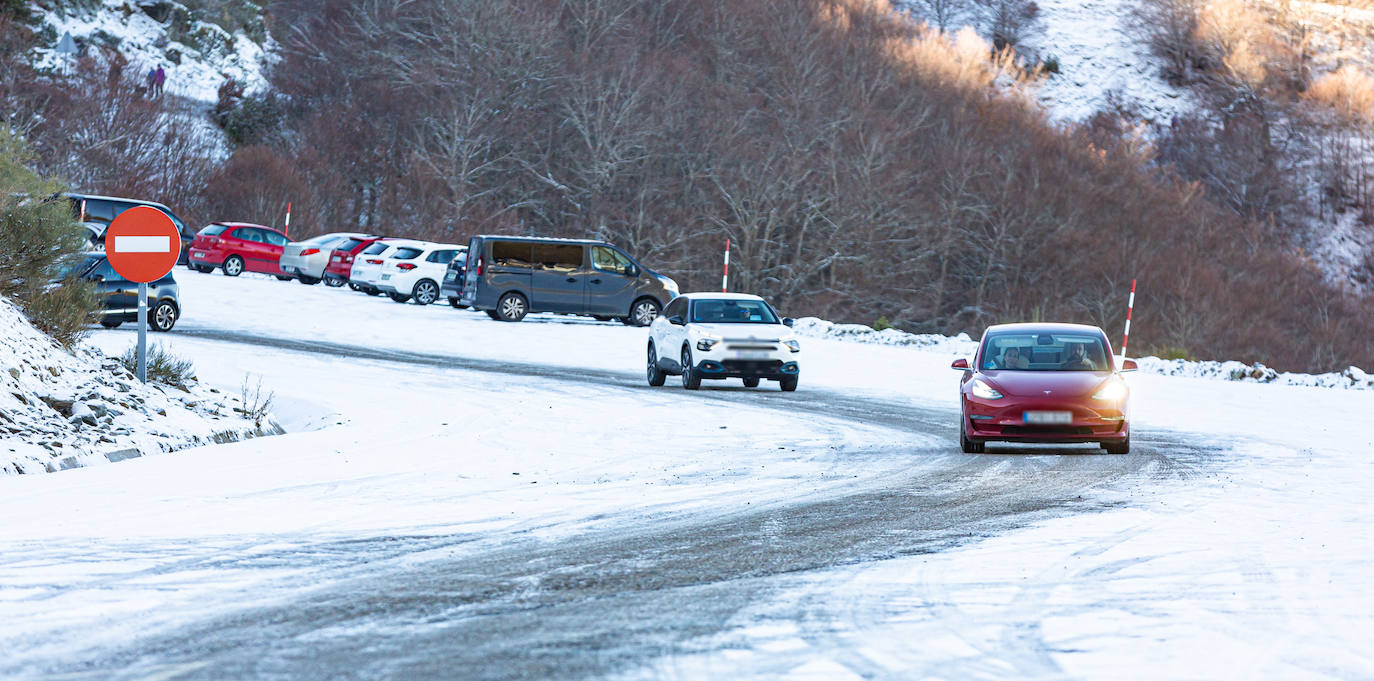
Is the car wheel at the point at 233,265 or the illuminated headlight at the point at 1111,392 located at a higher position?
the car wheel at the point at 233,265

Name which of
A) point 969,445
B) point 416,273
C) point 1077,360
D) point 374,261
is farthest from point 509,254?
point 969,445

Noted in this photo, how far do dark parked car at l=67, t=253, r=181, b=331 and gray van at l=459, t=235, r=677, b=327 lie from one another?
9.70 metres

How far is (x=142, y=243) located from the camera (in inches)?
605

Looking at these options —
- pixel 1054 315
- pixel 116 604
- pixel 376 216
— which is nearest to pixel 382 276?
pixel 376 216

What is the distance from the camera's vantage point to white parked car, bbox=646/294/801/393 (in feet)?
75.1

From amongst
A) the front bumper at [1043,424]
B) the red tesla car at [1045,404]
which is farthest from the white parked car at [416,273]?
the front bumper at [1043,424]

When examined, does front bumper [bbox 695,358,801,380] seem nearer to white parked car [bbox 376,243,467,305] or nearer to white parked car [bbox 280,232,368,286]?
white parked car [bbox 376,243,467,305]

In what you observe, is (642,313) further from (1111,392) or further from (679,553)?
(679,553)

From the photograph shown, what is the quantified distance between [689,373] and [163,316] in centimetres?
971

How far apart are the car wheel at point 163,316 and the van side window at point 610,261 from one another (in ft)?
38.2

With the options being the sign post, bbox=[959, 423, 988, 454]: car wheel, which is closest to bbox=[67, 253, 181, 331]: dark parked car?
the sign post

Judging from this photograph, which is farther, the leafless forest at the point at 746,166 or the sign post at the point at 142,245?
the leafless forest at the point at 746,166

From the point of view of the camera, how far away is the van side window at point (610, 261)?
36.3m

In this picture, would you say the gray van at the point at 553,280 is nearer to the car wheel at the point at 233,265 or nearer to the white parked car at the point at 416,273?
the white parked car at the point at 416,273
